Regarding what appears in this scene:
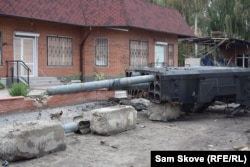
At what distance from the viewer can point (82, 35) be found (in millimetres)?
22906

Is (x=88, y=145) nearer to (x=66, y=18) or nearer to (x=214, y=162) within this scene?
(x=214, y=162)

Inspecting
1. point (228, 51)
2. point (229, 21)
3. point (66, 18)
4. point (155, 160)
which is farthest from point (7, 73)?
point (229, 21)

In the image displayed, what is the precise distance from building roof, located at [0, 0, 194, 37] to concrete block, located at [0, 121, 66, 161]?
34.8ft

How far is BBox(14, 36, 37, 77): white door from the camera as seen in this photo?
63.2 ft

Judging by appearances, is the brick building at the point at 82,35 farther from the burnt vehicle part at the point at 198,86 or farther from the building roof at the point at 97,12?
the burnt vehicle part at the point at 198,86

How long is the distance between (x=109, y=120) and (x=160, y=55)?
1863cm

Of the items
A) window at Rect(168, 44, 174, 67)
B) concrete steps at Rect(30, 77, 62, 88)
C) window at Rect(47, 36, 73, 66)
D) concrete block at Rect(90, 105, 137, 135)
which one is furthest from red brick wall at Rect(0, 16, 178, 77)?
concrete block at Rect(90, 105, 137, 135)

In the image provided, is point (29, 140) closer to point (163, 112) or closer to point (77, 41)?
point (163, 112)

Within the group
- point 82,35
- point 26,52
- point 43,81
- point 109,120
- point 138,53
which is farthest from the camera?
point 138,53

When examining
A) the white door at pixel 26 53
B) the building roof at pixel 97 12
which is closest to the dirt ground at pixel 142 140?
the white door at pixel 26 53

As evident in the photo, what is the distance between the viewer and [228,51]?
1364 inches

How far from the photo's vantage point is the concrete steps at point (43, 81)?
19288 millimetres

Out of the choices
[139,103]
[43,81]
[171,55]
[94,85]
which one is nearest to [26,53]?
[43,81]

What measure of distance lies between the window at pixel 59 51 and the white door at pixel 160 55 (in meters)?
7.30
